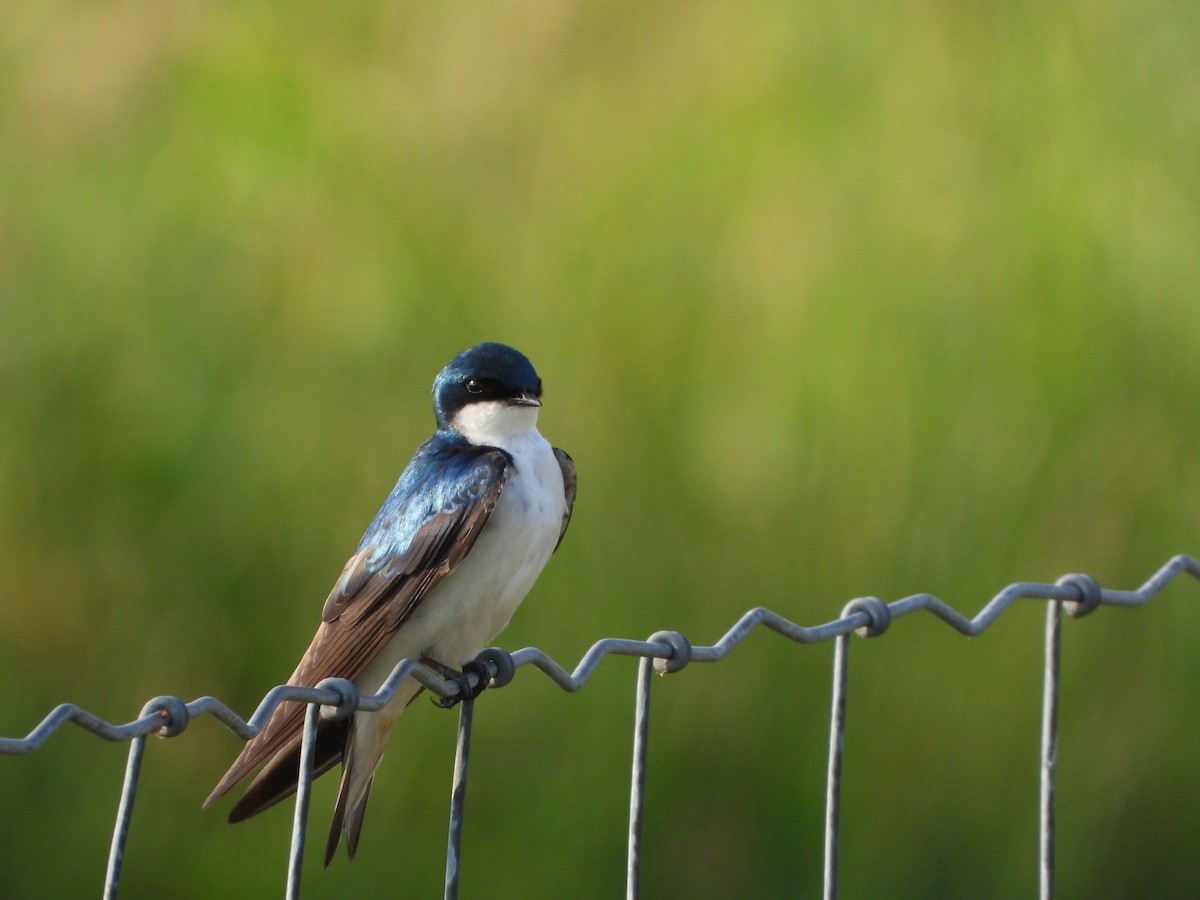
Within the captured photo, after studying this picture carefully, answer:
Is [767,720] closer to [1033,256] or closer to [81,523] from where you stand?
[1033,256]

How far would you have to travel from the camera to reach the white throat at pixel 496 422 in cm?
232

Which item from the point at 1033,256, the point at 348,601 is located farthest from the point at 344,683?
the point at 1033,256

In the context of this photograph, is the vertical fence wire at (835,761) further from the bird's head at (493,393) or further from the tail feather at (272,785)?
the bird's head at (493,393)

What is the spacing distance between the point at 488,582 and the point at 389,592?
133mm

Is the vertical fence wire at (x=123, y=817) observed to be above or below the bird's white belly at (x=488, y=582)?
below

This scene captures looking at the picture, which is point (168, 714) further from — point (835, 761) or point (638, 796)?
point (835, 761)

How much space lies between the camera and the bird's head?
7.63ft

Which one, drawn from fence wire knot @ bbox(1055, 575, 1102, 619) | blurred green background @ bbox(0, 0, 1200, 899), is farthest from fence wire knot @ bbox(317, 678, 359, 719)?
blurred green background @ bbox(0, 0, 1200, 899)

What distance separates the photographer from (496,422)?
2.32 m

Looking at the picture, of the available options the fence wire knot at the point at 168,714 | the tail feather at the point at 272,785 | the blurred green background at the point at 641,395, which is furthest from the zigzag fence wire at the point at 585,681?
the blurred green background at the point at 641,395

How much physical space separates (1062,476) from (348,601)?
2.05 meters

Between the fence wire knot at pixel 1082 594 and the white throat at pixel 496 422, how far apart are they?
82cm

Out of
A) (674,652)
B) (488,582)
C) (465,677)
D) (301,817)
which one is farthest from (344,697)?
(488,582)

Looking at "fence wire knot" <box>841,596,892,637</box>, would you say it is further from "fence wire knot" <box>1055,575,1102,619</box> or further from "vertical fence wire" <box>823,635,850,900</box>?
"fence wire knot" <box>1055,575,1102,619</box>
